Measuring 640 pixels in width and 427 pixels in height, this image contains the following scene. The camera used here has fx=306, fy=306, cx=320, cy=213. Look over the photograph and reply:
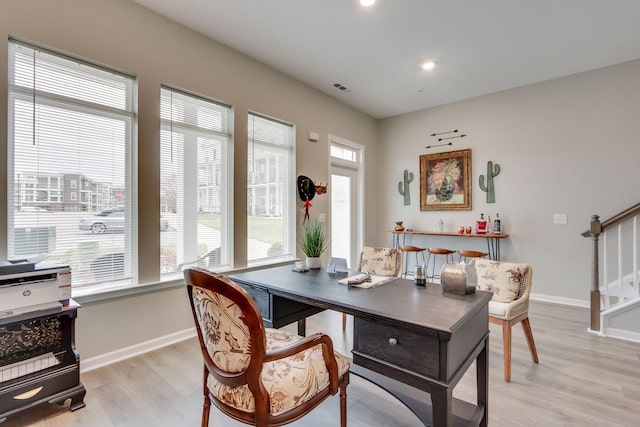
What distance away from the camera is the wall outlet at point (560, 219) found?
4023 mm

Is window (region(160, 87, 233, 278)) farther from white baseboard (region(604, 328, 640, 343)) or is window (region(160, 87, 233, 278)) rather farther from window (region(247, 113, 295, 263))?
white baseboard (region(604, 328, 640, 343))

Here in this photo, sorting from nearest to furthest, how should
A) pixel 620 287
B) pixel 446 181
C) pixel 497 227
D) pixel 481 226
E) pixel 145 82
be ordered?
pixel 145 82
pixel 620 287
pixel 497 227
pixel 481 226
pixel 446 181

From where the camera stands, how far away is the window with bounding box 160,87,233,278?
2891 mm

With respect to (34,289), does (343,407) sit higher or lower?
lower

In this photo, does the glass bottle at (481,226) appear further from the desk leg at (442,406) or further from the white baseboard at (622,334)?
the desk leg at (442,406)

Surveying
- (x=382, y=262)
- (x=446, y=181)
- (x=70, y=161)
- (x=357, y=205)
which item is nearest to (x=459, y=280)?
(x=382, y=262)

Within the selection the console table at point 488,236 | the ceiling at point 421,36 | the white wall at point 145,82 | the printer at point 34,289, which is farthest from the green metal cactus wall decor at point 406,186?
the printer at point 34,289

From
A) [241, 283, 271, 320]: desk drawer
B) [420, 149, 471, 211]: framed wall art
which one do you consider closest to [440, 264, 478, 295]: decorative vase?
[241, 283, 271, 320]: desk drawer

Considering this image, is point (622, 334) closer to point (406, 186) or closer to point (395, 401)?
point (395, 401)

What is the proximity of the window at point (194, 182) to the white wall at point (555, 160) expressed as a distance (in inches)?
140

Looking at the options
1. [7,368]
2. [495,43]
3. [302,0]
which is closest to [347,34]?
[302,0]

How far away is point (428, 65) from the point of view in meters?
3.71

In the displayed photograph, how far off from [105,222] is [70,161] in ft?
1.73

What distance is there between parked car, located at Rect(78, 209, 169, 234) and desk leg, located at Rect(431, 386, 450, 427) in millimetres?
2636
